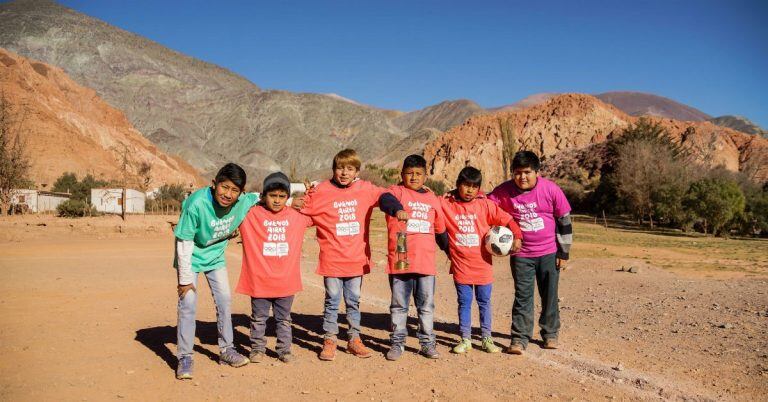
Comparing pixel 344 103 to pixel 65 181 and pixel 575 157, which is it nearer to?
pixel 575 157

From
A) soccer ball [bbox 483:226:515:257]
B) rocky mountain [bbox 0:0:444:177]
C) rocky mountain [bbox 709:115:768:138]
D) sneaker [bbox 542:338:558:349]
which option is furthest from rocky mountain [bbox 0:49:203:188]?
rocky mountain [bbox 709:115:768:138]

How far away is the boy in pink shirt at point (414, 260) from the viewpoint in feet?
17.8

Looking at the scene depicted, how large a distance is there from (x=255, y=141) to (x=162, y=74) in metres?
40.8

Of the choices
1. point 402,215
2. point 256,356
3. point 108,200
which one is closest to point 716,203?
point 402,215

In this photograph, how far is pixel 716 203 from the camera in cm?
2739

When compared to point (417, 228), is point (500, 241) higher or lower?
lower

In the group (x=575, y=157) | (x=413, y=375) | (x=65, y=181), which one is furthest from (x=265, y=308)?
(x=575, y=157)

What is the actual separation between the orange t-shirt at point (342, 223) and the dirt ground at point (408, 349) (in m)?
0.98

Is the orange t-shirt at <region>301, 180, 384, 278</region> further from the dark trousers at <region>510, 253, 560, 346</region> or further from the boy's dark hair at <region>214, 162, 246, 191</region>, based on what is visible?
the dark trousers at <region>510, 253, 560, 346</region>

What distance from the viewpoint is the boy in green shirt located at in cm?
484

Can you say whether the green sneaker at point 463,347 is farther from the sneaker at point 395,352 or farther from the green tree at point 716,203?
the green tree at point 716,203

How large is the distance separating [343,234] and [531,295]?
2.22 m

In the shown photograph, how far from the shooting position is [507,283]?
11.4m

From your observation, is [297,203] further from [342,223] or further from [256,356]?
[256,356]
